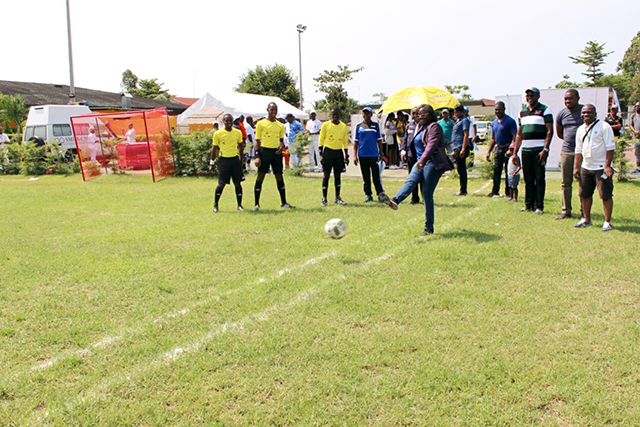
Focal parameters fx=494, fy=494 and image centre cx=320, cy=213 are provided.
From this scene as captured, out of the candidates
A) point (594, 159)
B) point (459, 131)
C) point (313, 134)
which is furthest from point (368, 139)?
point (313, 134)

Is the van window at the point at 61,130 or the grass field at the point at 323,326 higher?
the van window at the point at 61,130

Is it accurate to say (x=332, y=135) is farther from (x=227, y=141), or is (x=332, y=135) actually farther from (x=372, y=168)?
(x=227, y=141)

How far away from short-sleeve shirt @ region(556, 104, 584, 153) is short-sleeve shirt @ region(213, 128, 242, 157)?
5.84 metres


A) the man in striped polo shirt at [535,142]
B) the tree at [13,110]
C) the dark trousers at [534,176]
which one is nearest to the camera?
the man in striped polo shirt at [535,142]

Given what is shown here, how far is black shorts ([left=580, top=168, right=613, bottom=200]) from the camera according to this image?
7.20m

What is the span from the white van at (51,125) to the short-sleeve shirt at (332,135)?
1699cm

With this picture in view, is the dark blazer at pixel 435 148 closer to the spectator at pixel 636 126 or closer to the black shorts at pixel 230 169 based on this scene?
the black shorts at pixel 230 169

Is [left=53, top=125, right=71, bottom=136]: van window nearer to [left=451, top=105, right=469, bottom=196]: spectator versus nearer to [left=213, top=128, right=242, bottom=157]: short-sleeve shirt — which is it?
[left=213, top=128, right=242, bottom=157]: short-sleeve shirt

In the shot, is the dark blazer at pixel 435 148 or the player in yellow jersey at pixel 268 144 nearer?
the dark blazer at pixel 435 148

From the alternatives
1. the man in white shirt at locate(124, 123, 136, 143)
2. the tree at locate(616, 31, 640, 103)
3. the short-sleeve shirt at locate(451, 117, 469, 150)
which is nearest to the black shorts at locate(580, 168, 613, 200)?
the short-sleeve shirt at locate(451, 117, 469, 150)

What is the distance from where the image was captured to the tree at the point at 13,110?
2998 centimetres

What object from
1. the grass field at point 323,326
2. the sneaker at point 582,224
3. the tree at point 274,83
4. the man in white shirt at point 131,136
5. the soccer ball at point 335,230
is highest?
the tree at point 274,83

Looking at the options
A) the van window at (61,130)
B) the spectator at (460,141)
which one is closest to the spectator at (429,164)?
the spectator at (460,141)

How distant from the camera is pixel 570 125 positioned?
7922 millimetres
